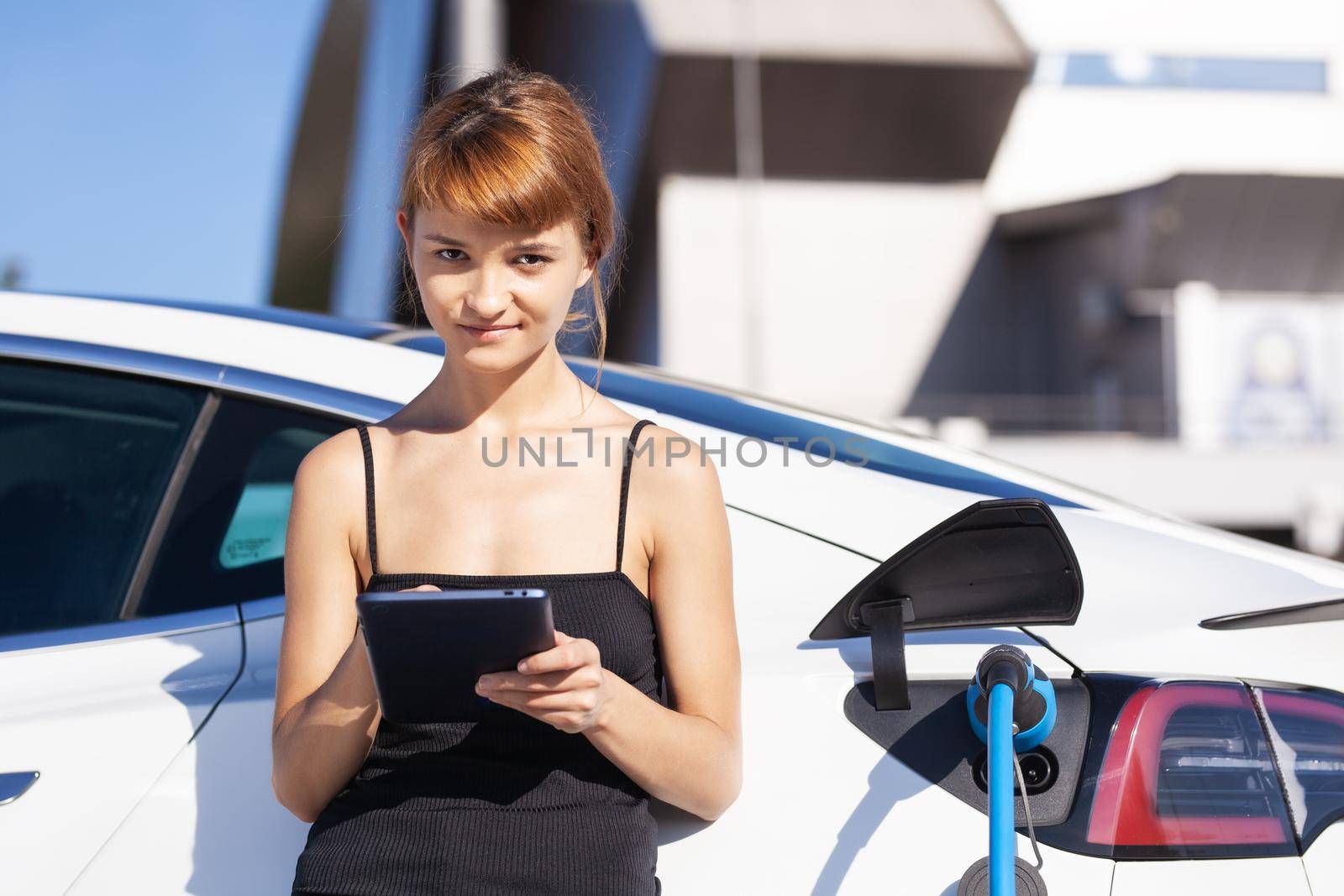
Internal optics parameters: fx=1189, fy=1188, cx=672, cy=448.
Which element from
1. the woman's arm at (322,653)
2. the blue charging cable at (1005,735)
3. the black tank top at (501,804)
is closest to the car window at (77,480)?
the woman's arm at (322,653)

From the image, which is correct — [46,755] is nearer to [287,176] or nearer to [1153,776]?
[1153,776]

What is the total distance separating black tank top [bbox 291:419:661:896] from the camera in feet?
4.33

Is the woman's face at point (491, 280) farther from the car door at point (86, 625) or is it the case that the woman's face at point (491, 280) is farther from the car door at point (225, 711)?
the car door at point (86, 625)

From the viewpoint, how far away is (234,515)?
1838 millimetres

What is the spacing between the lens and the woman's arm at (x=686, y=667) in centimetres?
131

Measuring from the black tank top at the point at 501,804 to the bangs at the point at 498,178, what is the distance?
370mm

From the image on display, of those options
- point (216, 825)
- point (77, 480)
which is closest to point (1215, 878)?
point (216, 825)

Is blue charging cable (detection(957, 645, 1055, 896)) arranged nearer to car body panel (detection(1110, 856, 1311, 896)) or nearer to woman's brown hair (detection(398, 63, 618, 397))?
car body panel (detection(1110, 856, 1311, 896))

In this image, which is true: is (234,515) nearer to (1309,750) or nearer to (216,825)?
(216,825)

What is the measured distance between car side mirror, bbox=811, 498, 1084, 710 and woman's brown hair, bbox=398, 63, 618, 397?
44 cm

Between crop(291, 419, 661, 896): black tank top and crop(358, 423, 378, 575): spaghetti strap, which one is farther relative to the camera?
crop(358, 423, 378, 575): spaghetti strap

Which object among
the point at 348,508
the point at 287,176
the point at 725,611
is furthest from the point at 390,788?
the point at 287,176

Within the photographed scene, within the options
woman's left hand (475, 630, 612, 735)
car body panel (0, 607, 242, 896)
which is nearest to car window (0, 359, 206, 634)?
car body panel (0, 607, 242, 896)

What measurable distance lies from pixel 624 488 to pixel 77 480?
106 cm
